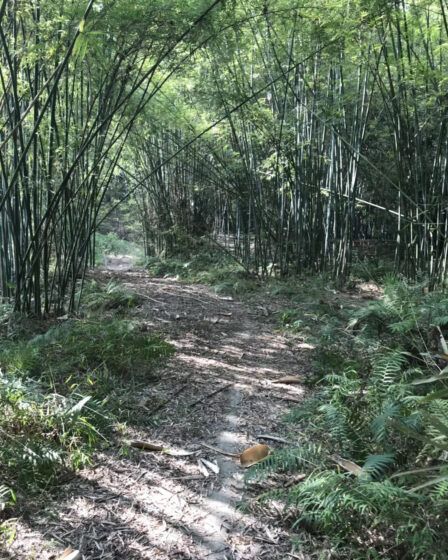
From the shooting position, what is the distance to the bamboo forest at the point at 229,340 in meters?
1.25

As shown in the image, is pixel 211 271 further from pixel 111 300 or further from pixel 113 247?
pixel 113 247

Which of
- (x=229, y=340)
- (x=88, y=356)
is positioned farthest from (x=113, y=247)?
(x=88, y=356)

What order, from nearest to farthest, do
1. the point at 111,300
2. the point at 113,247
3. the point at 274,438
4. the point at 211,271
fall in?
the point at 274,438
the point at 111,300
the point at 211,271
the point at 113,247

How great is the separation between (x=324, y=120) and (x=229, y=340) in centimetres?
243

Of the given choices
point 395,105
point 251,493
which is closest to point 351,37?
point 395,105

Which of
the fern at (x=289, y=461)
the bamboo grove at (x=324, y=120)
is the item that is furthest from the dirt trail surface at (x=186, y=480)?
the bamboo grove at (x=324, y=120)

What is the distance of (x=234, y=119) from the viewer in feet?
18.1

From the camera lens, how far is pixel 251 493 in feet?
4.72

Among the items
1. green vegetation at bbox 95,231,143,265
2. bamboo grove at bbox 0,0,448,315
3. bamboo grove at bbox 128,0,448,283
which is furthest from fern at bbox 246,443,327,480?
green vegetation at bbox 95,231,143,265

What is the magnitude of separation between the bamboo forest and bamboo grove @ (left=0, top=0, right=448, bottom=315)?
0.11ft

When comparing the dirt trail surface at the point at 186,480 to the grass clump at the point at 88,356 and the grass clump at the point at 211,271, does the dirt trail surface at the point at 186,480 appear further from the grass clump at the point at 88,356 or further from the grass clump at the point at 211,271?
the grass clump at the point at 211,271

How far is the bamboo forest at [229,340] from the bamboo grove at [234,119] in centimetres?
3

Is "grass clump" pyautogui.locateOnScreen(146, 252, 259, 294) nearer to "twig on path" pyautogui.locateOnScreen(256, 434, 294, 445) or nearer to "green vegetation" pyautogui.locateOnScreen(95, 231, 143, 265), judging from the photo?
"green vegetation" pyautogui.locateOnScreen(95, 231, 143, 265)

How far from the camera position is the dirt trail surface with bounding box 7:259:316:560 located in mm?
1224
